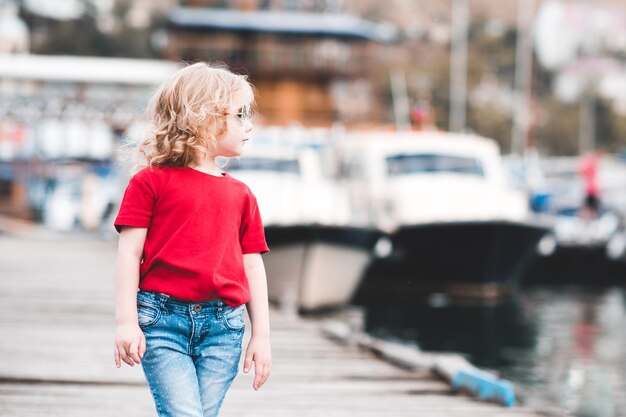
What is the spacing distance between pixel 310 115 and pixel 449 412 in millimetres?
42265

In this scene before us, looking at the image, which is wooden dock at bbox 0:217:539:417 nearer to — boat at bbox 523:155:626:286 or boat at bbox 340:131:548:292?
boat at bbox 340:131:548:292

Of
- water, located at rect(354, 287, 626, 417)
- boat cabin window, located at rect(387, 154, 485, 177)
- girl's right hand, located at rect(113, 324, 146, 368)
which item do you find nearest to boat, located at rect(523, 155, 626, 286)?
water, located at rect(354, 287, 626, 417)

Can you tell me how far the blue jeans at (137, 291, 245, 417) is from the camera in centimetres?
318

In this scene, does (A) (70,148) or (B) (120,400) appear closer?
(B) (120,400)

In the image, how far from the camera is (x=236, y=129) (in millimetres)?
3297

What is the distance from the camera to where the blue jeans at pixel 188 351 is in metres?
3.18

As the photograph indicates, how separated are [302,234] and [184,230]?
11441mm

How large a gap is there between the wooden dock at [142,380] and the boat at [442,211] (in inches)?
251

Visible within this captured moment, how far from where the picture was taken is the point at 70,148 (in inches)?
1842

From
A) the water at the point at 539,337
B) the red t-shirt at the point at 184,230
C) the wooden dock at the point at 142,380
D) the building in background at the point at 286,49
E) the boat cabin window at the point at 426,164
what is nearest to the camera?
the red t-shirt at the point at 184,230

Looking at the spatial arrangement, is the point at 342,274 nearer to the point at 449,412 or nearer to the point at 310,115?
the point at 449,412

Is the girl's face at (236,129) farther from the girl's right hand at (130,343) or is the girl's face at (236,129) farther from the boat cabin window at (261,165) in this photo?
the boat cabin window at (261,165)

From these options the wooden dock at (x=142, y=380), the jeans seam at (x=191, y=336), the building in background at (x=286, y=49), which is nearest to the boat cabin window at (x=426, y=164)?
the wooden dock at (x=142, y=380)

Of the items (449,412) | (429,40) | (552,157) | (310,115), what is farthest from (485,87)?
(449,412)
